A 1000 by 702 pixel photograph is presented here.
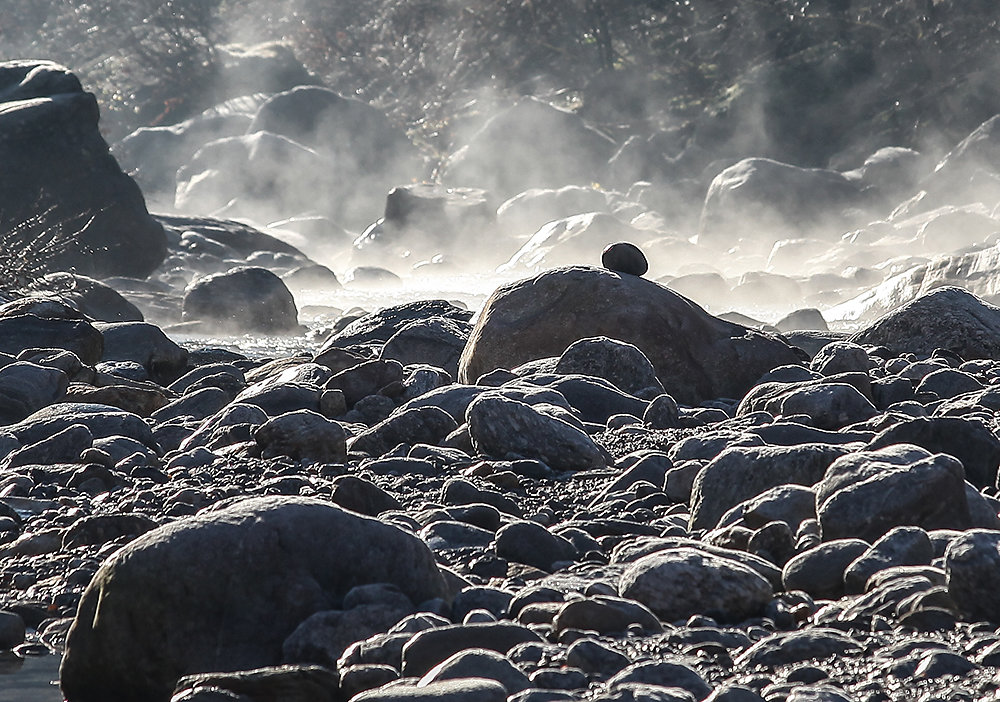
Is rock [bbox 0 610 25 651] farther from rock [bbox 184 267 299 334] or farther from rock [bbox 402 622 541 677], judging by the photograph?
rock [bbox 184 267 299 334]

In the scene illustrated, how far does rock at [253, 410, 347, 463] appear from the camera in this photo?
17.3ft

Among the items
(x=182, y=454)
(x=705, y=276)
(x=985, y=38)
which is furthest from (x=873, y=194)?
(x=182, y=454)

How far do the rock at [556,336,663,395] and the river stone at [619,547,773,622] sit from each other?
3.85 meters

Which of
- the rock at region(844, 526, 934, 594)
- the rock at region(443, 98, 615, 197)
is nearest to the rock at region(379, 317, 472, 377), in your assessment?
the rock at region(844, 526, 934, 594)

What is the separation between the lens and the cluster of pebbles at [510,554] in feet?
8.78

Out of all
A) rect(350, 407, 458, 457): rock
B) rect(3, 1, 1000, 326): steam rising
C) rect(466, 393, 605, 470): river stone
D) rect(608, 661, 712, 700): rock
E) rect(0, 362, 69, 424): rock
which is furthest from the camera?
rect(3, 1, 1000, 326): steam rising

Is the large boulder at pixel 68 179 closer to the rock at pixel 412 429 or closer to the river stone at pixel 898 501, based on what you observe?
the rock at pixel 412 429

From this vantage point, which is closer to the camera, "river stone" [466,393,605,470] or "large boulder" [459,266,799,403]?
"river stone" [466,393,605,470]

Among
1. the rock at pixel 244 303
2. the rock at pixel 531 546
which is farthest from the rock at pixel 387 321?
the rock at pixel 531 546

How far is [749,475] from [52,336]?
7.40 m

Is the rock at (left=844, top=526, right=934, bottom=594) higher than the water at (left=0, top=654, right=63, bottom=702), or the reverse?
the rock at (left=844, top=526, right=934, bottom=594)

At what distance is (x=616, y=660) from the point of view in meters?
2.69

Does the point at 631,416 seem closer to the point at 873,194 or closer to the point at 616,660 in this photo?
the point at 616,660

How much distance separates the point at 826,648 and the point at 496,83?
3704 centimetres
